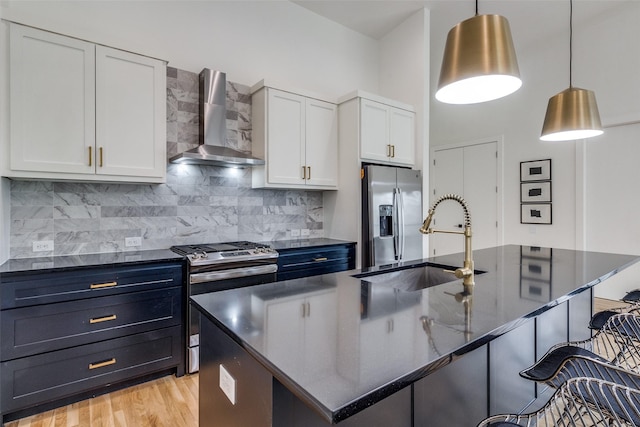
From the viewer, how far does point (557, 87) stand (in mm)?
4605

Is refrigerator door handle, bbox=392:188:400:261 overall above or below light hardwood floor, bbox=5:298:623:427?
above

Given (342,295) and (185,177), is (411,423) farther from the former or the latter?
(185,177)

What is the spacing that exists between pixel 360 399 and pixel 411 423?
31.4 inches

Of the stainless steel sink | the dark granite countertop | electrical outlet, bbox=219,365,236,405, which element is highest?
the dark granite countertop

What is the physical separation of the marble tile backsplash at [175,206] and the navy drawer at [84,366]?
0.83 meters

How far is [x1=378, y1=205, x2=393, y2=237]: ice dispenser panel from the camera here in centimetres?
347

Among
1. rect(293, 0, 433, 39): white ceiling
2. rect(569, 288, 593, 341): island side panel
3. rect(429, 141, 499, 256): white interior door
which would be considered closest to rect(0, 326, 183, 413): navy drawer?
rect(569, 288, 593, 341): island side panel

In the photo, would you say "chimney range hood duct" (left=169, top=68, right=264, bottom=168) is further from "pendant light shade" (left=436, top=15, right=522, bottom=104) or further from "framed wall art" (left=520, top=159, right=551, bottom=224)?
"framed wall art" (left=520, top=159, right=551, bottom=224)

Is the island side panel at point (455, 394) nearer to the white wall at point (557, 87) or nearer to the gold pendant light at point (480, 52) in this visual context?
the gold pendant light at point (480, 52)

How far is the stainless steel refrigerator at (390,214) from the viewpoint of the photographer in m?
3.41

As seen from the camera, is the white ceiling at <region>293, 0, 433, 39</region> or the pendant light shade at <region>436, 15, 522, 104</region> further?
the white ceiling at <region>293, 0, 433, 39</region>

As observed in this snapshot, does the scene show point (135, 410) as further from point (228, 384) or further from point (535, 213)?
point (535, 213)

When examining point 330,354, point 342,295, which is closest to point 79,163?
point 342,295

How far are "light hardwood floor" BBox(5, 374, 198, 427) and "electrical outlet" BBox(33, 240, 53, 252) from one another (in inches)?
43.6
